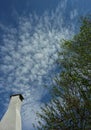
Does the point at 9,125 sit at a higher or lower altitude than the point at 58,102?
lower

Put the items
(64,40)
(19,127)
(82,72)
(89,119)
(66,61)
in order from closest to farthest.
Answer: (89,119), (82,72), (19,127), (66,61), (64,40)

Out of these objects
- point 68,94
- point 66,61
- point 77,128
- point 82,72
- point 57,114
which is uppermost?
point 66,61

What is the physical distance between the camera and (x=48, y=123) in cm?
1231

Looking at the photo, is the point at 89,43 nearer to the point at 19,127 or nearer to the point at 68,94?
the point at 68,94

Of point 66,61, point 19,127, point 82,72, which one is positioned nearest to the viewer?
point 82,72

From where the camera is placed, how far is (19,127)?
1305cm

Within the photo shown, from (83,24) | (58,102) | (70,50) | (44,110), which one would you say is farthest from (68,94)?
(83,24)

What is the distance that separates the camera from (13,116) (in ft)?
43.9

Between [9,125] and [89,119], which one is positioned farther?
[9,125]

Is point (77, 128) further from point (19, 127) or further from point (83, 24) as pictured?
point (83, 24)

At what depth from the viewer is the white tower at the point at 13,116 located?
12.8 meters

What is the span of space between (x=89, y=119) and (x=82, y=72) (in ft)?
8.00

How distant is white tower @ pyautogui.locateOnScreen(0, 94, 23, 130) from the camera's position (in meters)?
12.8

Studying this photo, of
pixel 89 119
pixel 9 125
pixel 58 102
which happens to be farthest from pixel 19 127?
pixel 89 119
